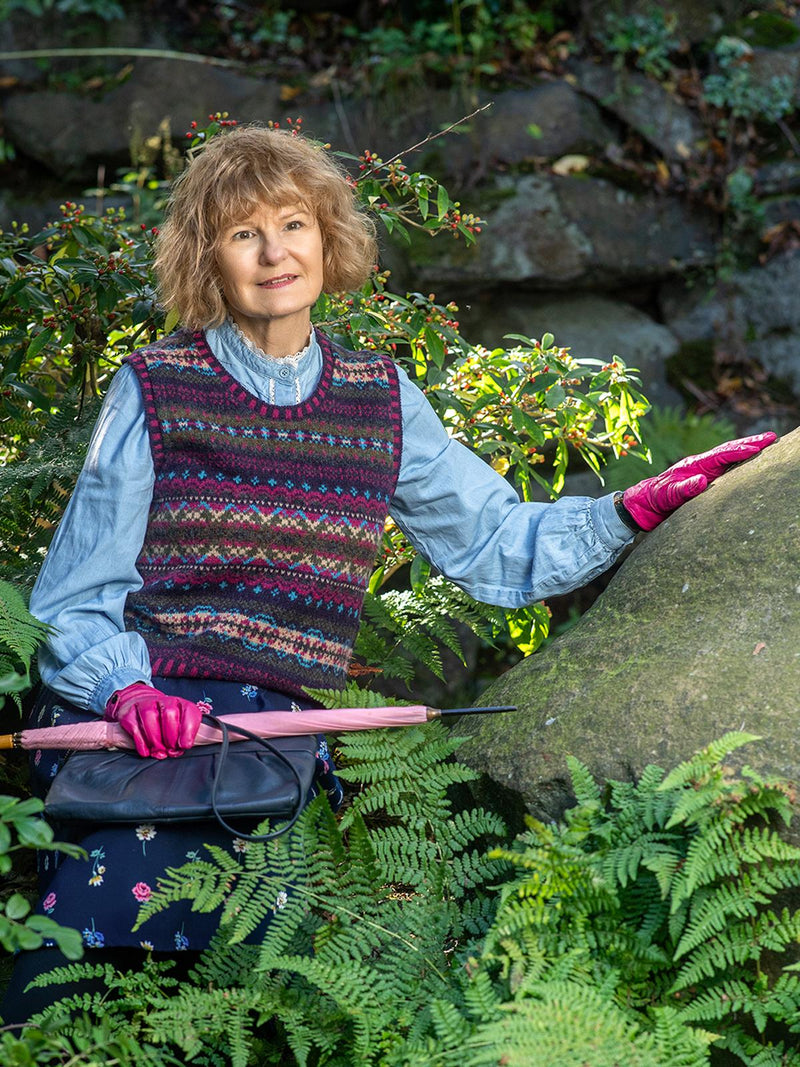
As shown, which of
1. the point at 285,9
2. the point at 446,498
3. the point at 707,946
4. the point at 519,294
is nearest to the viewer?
the point at 707,946

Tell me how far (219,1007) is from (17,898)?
526mm

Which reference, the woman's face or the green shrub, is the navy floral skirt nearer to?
the green shrub

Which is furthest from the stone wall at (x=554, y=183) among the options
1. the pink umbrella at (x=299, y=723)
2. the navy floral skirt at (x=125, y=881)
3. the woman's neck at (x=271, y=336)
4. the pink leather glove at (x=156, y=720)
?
the navy floral skirt at (x=125, y=881)

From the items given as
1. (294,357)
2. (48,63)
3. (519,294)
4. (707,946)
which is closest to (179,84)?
(48,63)

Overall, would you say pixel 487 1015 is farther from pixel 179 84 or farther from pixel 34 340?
pixel 179 84

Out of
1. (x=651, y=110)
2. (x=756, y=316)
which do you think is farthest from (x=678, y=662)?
(x=651, y=110)

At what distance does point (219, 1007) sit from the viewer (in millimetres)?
2072

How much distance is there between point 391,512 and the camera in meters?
2.99

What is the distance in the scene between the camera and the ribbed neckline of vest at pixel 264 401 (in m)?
2.69

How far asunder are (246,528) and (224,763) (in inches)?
23.1

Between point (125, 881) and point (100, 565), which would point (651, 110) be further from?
point (125, 881)

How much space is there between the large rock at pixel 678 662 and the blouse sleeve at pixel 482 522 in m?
0.15

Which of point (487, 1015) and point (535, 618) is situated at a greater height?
point (487, 1015)

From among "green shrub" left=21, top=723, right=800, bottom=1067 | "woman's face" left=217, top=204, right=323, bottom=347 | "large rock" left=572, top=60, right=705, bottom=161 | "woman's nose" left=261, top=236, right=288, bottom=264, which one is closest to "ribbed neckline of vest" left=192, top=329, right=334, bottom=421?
"woman's face" left=217, top=204, right=323, bottom=347
